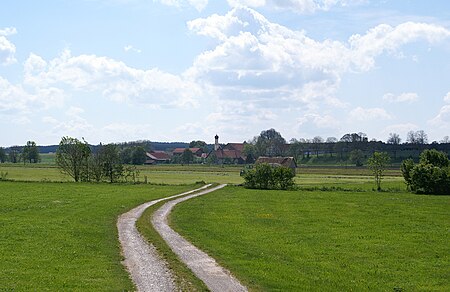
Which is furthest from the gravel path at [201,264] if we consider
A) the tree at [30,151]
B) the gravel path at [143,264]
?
the tree at [30,151]

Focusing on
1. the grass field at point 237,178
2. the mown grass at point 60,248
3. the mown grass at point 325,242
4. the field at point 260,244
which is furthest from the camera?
the grass field at point 237,178

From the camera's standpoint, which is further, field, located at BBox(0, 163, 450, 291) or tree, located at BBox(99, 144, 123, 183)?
tree, located at BBox(99, 144, 123, 183)

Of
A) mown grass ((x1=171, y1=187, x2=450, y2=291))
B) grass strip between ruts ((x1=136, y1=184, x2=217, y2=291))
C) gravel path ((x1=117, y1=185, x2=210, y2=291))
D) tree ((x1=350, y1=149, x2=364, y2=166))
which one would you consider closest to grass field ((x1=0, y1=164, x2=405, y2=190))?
tree ((x1=350, y1=149, x2=364, y2=166))

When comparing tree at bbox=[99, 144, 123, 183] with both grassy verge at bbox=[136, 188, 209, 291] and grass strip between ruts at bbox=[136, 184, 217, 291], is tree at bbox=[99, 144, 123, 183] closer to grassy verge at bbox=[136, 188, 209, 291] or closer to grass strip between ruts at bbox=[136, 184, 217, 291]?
grass strip between ruts at bbox=[136, 184, 217, 291]

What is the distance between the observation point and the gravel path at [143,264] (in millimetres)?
18750

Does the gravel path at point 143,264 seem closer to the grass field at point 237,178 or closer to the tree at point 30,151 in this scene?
the grass field at point 237,178

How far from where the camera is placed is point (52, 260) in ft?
75.9

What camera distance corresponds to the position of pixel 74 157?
98500 millimetres

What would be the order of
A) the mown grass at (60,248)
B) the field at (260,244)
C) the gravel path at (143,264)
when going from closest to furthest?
the gravel path at (143,264) → the mown grass at (60,248) → the field at (260,244)

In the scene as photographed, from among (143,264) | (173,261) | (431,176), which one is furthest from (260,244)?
(431,176)

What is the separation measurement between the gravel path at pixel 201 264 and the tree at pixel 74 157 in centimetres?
6654

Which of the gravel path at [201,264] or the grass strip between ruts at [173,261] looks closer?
the grass strip between ruts at [173,261]

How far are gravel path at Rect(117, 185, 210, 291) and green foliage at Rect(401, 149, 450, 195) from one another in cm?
4891

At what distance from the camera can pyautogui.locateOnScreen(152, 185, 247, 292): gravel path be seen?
18.8m
